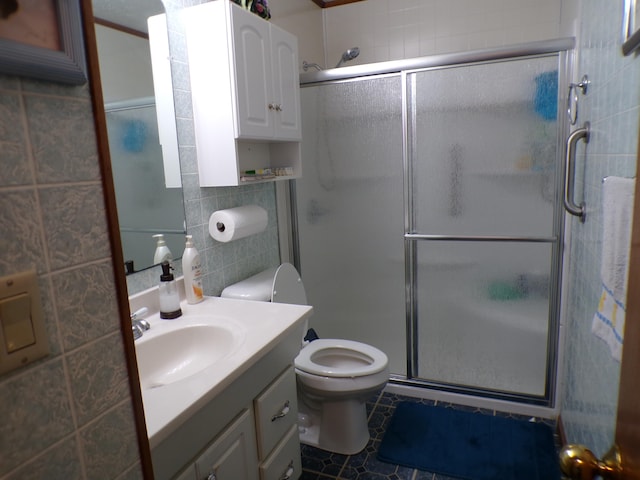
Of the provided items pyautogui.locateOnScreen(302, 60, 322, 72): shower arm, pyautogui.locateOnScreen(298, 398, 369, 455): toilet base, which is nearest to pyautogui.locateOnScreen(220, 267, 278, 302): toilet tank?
pyautogui.locateOnScreen(298, 398, 369, 455): toilet base

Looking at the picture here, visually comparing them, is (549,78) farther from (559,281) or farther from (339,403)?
(339,403)

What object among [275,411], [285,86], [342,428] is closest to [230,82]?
[285,86]

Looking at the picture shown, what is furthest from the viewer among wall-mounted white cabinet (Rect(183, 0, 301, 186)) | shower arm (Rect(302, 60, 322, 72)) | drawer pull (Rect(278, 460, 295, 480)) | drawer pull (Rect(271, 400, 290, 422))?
shower arm (Rect(302, 60, 322, 72))

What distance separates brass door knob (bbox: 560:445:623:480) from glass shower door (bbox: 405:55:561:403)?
66.5 inches

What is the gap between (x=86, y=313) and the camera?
541 mm

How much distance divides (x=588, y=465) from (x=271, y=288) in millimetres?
1447

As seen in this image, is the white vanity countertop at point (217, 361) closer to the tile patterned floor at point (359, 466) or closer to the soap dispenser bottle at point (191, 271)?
the soap dispenser bottle at point (191, 271)

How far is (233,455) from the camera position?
121cm

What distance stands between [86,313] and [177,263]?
1197mm

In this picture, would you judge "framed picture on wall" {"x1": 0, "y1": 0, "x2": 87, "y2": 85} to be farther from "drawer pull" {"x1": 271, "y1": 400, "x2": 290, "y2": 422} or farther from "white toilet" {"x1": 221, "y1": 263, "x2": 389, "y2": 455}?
"white toilet" {"x1": 221, "y1": 263, "x2": 389, "y2": 455}

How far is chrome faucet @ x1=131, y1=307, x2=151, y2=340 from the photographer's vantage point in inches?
52.5

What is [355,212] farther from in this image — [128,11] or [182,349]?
[128,11]

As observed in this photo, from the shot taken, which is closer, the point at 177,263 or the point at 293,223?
the point at 177,263

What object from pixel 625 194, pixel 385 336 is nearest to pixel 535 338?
pixel 385 336
